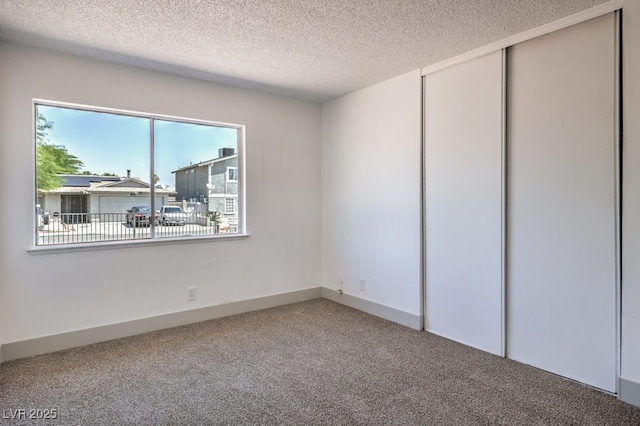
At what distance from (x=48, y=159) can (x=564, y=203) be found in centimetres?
409

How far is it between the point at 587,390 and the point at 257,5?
331 centimetres

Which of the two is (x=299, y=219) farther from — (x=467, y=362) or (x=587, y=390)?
(x=587, y=390)

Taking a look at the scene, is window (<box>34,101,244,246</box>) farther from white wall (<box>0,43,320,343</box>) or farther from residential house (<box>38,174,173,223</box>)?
white wall (<box>0,43,320,343</box>)

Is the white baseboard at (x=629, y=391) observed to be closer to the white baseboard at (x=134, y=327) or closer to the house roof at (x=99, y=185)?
the white baseboard at (x=134, y=327)

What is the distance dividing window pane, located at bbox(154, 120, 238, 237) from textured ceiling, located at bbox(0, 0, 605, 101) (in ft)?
2.10

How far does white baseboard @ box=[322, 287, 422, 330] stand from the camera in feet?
11.7

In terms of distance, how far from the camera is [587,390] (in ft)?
7.79

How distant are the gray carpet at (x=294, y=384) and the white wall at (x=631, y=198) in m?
0.36

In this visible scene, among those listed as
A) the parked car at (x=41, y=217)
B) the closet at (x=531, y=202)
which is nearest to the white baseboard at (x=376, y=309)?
the closet at (x=531, y=202)

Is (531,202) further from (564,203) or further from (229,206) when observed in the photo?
(229,206)

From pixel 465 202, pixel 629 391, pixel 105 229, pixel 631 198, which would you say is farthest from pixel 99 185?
pixel 629 391

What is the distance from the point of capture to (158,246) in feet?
11.6

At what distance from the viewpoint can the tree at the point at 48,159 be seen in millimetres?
3014

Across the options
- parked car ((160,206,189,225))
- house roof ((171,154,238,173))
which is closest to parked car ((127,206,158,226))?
parked car ((160,206,189,225))
